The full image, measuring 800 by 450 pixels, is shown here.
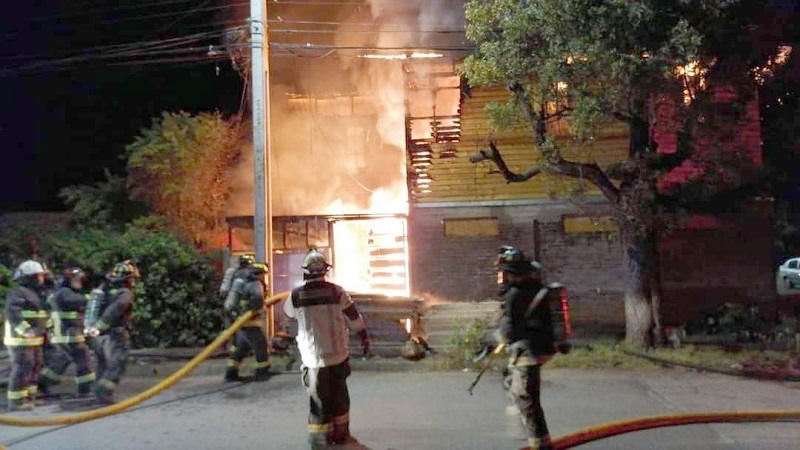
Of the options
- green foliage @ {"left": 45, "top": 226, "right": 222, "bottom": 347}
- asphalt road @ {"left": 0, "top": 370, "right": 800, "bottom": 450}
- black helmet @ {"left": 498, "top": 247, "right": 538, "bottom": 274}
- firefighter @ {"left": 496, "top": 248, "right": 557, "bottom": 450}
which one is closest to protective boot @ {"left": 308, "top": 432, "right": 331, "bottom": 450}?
asphalt road @ {"left": 0, "top": 370, "right": 800, "bottom": 450}

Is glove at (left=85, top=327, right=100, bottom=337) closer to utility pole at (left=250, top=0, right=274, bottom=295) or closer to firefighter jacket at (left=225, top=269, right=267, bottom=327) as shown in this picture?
firefighter jacket at (left=225, top=269, right=267, bottom=327)

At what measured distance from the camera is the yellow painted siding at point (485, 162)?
611 inches

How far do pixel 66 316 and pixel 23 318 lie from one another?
2.04 ft

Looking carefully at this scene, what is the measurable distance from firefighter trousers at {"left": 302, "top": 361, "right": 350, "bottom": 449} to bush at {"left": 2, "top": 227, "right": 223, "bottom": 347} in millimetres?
8346

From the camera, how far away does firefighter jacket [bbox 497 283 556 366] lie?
6027 millimetres

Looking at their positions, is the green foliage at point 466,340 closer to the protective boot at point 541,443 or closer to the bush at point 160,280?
the bush at point 160,280

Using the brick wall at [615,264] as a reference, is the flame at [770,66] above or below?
above

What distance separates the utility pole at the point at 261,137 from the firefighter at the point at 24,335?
12.1 feet

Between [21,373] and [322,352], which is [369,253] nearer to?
[21,373]

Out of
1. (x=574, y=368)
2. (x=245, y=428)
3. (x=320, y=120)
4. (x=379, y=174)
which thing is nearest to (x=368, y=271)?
(x=379, y=174)

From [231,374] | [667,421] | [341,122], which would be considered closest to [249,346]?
[231,374]

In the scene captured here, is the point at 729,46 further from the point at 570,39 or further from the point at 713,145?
the point at 570,39

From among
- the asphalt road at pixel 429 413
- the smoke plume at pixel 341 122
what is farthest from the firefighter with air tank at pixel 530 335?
the smoke plume at pixel 341 122

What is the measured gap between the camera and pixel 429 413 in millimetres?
8508
